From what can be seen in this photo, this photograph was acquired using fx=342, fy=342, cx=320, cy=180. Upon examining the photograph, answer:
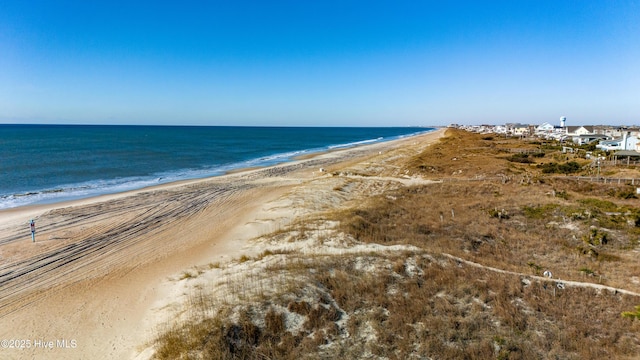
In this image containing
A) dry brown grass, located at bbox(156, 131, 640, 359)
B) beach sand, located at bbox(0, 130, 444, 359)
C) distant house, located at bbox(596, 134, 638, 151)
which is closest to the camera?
dry brown grass, located at bbox(156, 131, 640, 359)

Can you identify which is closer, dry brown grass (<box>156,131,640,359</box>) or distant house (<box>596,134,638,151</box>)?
dry brown grass (<box>156,131,640,359</box>)

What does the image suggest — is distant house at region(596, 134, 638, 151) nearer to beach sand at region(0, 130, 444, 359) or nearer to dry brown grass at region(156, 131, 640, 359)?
dry brown grass at region(156, 131, 640, 359)

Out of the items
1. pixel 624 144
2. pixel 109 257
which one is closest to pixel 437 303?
pixel 109 257

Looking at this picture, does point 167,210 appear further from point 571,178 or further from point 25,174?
point 571,178

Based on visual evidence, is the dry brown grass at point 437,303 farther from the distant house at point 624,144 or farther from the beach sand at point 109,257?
the distant house at point 624,144

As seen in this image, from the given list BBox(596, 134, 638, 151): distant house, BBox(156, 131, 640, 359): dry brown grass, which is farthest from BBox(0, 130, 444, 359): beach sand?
BBox(596, 134, 638, 151): distant house

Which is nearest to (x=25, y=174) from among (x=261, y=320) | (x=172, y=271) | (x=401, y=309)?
(x=172, y=271)

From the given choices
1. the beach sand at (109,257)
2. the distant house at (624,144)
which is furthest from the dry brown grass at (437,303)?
the distant house at (624,144)
